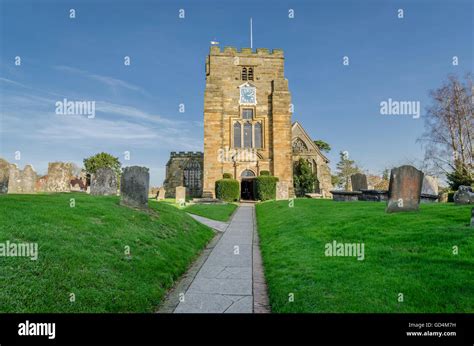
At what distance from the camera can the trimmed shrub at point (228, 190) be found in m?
32.5

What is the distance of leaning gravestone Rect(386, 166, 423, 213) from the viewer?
35.6 ft

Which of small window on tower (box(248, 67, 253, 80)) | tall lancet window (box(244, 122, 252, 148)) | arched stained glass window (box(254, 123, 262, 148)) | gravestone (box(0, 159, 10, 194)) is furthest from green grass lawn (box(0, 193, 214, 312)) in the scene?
small window on tower (box(248, 67, 253, 80))

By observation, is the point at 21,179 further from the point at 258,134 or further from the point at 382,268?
the point at 258,134

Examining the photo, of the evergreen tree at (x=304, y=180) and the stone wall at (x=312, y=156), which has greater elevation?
the stone wall at (x=312, y=156)

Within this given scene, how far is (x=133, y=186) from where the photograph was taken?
11250 millimetres

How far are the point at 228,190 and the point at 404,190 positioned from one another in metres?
22.6

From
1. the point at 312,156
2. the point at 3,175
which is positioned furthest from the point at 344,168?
the point at 3,175

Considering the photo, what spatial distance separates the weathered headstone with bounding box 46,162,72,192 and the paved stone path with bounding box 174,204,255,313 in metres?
18.2

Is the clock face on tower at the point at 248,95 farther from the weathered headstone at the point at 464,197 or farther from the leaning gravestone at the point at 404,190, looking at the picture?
the leaning gravestone at the point at 404,190

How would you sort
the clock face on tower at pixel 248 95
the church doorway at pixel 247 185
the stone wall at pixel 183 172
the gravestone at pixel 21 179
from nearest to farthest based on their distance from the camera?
the gravestone at pixel 21 179 → the church doorway at pixel 247 185 → the clock face on tower at pixel 248 95 → the stone wall at pixel 183 172

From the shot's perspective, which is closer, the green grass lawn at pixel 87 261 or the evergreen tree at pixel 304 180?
the green grass lawn at pixel 87 261

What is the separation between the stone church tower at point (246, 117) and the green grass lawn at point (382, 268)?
1023 inches

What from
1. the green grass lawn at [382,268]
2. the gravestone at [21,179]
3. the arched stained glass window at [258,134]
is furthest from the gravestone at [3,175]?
the arched stained glass window at [258,134]

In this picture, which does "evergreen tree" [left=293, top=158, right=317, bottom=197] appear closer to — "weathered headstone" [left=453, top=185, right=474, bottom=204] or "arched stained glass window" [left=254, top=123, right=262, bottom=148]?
"arched stained glass window" [left=254, top=123, right=262, bottom=148]
